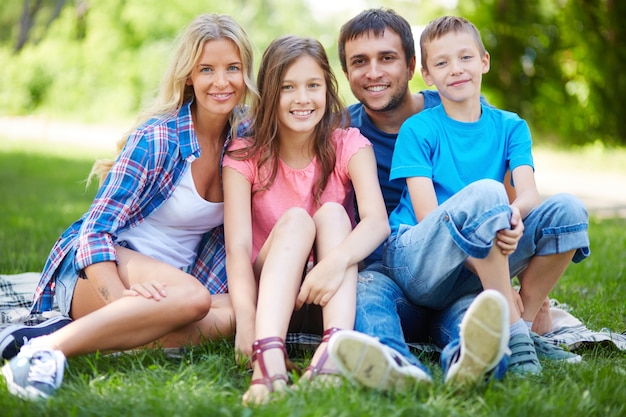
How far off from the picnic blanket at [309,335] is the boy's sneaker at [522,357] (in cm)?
34

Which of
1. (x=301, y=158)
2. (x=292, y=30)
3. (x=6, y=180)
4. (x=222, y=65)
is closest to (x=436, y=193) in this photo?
(x=301, y=158)

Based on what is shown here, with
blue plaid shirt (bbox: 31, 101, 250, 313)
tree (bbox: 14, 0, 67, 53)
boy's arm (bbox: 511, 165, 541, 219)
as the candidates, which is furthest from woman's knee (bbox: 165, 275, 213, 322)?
tree (bbox: 14, 0, 67, 53)

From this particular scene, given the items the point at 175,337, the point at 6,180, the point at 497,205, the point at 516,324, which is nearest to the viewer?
the point at 497,205

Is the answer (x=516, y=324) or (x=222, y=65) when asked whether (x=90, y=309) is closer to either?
(x=222, y=65)

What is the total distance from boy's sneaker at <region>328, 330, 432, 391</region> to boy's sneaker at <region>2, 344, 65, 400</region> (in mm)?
844

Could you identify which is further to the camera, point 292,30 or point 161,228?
point 292,30

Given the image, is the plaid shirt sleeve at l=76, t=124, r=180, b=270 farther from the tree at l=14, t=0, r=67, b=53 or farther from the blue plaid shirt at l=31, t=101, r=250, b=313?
the tree at l=14, t=0, r=67, b=53

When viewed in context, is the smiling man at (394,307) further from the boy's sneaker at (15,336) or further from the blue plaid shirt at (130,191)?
the boy's sneaker at (15,336)

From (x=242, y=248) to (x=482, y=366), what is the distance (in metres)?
1.04

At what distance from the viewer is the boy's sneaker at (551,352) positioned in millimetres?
2521

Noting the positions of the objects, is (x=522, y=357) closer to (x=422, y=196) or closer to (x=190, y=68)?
(x=422, y=196)

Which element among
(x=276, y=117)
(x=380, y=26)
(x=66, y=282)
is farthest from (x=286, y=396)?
(x=380, y=26)

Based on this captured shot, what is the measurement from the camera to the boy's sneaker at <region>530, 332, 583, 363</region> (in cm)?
252

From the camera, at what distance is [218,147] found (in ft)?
9.92
